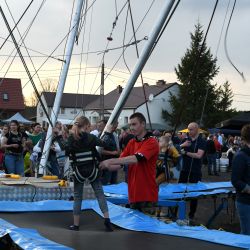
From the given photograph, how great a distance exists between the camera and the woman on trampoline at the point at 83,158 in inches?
205

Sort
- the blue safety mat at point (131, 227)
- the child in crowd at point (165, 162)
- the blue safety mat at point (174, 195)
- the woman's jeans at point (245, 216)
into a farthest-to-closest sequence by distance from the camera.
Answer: the child in crowd at point (165, 162)
the blue safety mat at point (174, 195)
the woman's jeans at point (245, 216)
the blue safety mat at point (131, 227)

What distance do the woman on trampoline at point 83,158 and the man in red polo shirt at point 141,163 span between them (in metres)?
0.21

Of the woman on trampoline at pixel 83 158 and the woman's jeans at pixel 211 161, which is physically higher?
the woman on trampoline at pixel 83 158

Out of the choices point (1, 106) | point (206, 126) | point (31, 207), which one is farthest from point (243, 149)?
point (1, 106)

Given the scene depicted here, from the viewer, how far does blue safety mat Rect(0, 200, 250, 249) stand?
4.34 meters

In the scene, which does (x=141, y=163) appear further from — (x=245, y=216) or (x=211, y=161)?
(x=211, y=161)

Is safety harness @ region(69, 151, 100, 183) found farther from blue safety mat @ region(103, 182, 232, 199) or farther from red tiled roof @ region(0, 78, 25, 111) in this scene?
red tiled roof @ region(0, 78, 25, 111)

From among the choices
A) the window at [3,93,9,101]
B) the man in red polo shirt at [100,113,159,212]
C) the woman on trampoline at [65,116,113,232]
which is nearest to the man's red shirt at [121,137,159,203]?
the man in red polo shirt at [100,113,159,212]

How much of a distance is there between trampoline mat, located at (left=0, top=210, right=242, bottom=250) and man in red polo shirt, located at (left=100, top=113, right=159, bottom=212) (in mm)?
427

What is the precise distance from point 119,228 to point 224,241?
1.34 m

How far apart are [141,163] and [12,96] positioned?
54.8 metres

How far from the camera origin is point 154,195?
549 cm

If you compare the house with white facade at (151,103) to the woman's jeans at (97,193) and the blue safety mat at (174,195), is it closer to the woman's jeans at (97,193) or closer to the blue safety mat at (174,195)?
the blue safety mat at (174,195)

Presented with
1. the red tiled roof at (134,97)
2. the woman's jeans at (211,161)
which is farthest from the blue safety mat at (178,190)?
the red tiled roof at (134,97)
